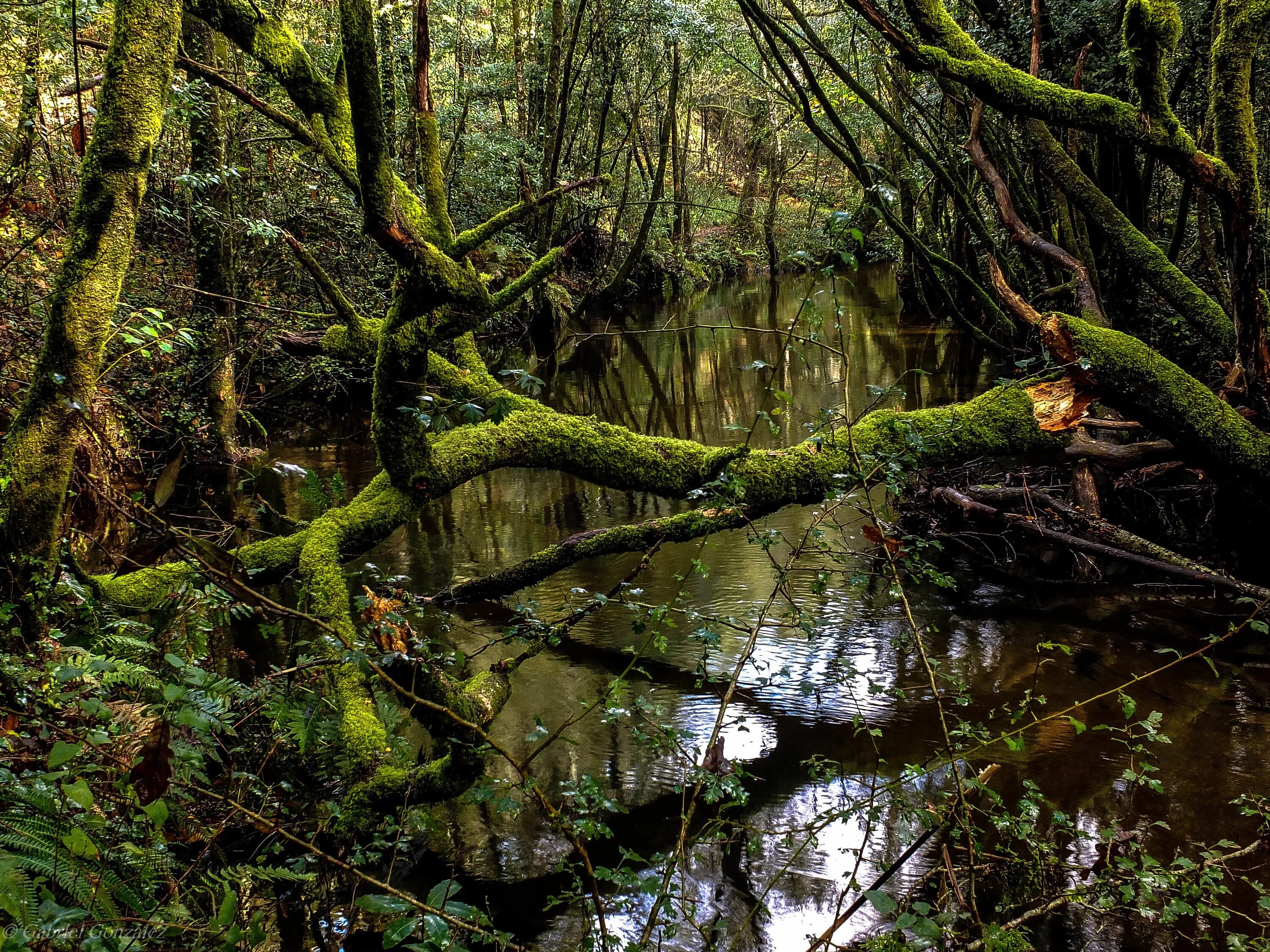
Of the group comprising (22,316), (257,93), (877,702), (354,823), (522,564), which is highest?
(257,93)

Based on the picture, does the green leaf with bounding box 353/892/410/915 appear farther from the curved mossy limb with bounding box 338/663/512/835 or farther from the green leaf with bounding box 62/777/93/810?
the curved mossy limb with bounding box 338/663/512/835

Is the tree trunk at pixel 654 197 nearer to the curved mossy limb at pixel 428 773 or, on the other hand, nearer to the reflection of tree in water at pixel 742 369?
the reflection of tree in water at pixel 742 369

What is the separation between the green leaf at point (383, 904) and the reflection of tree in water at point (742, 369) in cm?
606

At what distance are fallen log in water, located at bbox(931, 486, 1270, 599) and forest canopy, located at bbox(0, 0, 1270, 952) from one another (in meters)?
0.06

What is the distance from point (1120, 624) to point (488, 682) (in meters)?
4.51

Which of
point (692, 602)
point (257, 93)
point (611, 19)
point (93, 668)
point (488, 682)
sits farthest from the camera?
point (611, 19)

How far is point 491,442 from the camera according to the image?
457 cm

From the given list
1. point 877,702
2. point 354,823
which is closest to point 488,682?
point 354,823

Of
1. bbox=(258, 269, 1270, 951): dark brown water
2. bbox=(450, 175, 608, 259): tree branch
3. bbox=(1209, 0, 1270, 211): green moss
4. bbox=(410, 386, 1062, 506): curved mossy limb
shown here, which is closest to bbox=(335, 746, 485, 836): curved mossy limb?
bbox=(258, 269, 1270, 951): dark brown water

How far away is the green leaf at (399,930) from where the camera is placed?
1547 mm

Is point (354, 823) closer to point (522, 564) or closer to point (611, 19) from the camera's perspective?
point (522, 564)

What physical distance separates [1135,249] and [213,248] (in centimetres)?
858

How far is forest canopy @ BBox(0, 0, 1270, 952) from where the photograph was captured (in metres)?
2.48

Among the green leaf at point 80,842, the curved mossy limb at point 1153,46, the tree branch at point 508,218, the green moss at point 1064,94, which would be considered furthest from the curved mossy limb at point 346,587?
the curved mossy limb at point 1153,46
